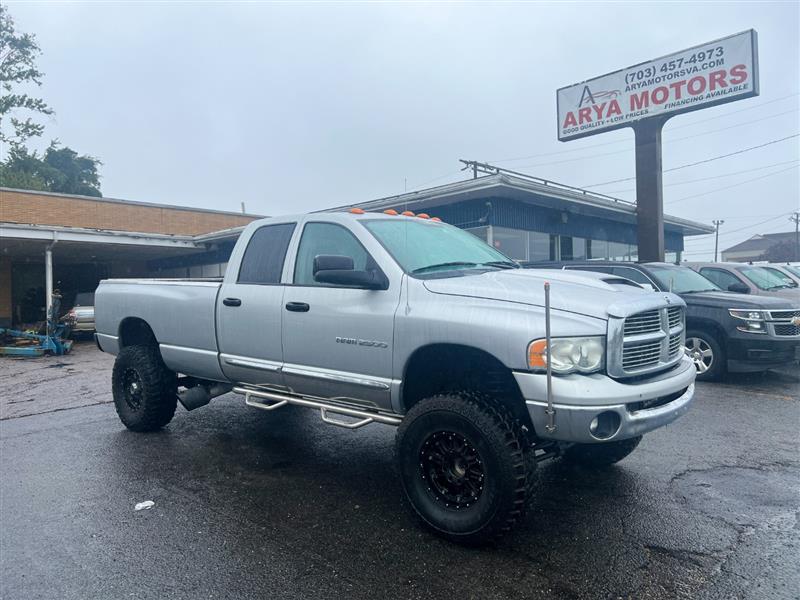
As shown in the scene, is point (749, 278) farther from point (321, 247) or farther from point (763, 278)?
point (321, 247)

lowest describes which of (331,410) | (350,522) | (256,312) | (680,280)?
(350,522)

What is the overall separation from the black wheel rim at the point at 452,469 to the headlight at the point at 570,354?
0.66 metres

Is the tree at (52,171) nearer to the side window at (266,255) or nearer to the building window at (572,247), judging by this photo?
the building window at (572,247)

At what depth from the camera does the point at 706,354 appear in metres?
8.48

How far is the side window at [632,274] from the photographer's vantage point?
9.01m

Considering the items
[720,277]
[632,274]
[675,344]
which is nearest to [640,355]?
[675,344]

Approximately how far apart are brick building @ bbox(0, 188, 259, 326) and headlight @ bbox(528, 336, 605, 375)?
57.7ft

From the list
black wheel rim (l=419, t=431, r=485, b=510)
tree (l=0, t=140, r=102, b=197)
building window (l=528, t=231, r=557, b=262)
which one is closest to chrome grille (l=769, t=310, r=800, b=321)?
black wheel rim (l=419, t=431, r=485, b=510)

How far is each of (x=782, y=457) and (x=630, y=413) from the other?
2774 millimetres

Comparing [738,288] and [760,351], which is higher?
[738,288]

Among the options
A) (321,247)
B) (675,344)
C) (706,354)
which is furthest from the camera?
(706,354)

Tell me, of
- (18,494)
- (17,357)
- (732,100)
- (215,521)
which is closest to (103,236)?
(17,357)

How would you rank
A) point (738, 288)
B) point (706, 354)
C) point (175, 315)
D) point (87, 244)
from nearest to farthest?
point (175, 315), point (706, 354), point (738, 288), point (87, 244)

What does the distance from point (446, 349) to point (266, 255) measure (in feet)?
6.83
